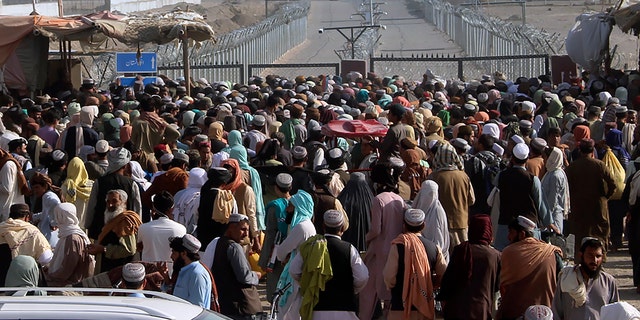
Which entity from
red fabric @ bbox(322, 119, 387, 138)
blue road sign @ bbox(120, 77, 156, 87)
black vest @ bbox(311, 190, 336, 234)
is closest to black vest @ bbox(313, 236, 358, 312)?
black vest @ bbox(311, 190, 336, 234)

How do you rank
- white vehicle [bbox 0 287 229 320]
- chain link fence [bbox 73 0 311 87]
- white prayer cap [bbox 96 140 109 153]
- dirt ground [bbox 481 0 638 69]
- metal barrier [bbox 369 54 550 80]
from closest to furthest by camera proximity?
1. white vehicle [bbox 0 287 229 320]
2. white prayer cap [bbox 96 140 109 153]
3. chain link fence [bbox 73 0 311 87]
4. metal barrier [bbox 369 54 550 80]
5. dirt ground [bbox 481 0 638 69]

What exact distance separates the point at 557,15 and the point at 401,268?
6084 centimetres

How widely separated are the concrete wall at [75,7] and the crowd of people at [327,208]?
42.5 meters

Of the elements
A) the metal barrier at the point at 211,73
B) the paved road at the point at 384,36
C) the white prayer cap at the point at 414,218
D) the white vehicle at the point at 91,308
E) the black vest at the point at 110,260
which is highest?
the white vehicle at the point at 91,308

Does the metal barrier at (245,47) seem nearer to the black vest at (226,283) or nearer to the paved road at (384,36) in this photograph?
the paved road at (384,36)

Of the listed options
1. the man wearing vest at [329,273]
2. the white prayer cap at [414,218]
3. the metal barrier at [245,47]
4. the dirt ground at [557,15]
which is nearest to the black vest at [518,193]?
the white prayer cap at [414,218]

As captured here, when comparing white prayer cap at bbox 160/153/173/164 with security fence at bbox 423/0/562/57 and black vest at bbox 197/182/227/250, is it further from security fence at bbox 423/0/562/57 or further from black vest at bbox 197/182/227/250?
security fence at bbox 423/0/562/57

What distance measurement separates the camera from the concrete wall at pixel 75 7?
5901cm

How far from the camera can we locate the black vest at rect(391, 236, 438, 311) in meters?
8.60

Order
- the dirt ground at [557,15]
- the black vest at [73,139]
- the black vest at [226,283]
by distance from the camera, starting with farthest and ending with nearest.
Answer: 1. the dirt ground at [557,15]
2. the black vest at [73,139]
3. the black vest at [226,283]

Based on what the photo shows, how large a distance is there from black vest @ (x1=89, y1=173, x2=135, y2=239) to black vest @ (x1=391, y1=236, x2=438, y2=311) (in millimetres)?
2876

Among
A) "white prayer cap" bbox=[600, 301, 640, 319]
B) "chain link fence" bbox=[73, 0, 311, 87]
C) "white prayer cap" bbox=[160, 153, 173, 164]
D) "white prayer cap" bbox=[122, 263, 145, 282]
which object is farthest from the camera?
"chain link fence" bbox=[73, 0, 311, 87]

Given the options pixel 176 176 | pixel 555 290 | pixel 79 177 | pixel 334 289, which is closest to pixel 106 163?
pixel 79 177

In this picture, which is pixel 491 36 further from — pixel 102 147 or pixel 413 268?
pixel 413 268
